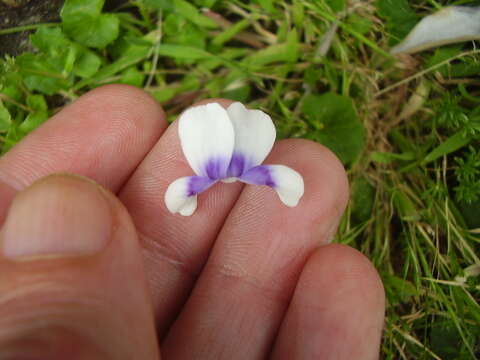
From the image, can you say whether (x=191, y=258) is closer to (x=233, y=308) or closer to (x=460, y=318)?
(x=233, y=308)

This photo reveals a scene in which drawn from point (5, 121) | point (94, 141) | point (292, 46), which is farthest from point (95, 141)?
point (292, 46)

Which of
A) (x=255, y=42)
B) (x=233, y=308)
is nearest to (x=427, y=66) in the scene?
(x=255, y=42)

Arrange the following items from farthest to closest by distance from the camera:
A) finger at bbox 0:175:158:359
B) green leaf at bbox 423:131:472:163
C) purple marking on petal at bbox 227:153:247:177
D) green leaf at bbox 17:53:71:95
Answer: green leaf at bbox 17:53:71:95 → green leaf at bbox 423:131:472:163 → purple marking on petal at bbox 227:153:247:177 → finger at bbox 0:175:158:359

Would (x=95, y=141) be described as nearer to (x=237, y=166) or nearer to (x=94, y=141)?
(x=94, y=141)

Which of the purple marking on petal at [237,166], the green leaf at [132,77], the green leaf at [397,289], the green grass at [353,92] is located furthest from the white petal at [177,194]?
the green leaf at [397,289]

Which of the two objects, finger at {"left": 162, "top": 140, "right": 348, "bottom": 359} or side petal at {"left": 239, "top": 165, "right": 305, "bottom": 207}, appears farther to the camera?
finger at {"left": 162, "top": 140, "right": 348, "bottom": 359}

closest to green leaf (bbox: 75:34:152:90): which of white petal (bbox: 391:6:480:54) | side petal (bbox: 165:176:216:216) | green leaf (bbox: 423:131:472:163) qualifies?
side petal (bbox: 165:176:216:216)

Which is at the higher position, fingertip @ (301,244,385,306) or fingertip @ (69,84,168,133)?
fingertip @ (69,84,168,133)

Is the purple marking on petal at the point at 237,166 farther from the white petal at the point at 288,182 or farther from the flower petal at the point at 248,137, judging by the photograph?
the white petal at the point at 288,182

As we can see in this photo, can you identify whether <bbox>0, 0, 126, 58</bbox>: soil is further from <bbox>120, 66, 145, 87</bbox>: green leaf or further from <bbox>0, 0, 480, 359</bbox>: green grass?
→ <bbox>120, 66, 145, 87</bbox>: green leaf
